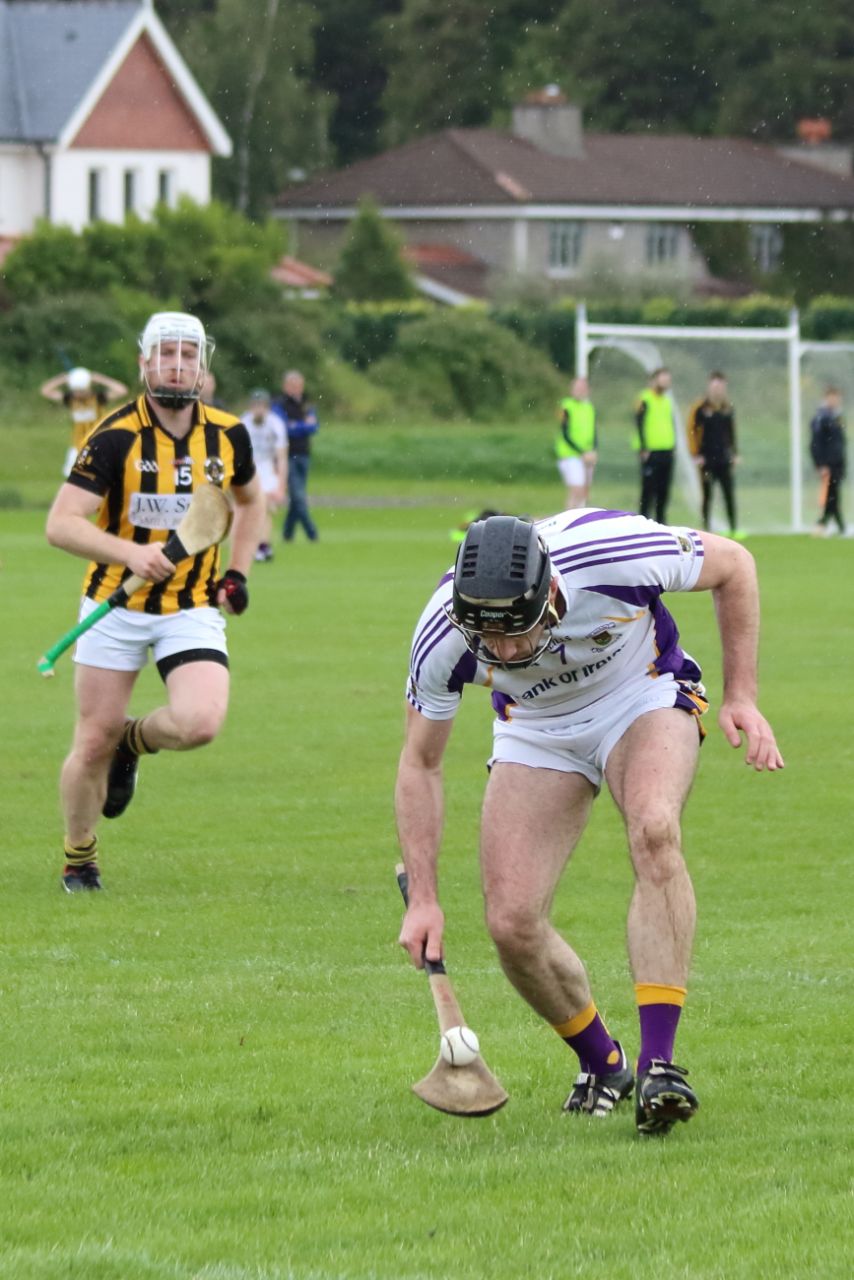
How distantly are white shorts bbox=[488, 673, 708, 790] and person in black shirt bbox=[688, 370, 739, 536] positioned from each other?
914 inches

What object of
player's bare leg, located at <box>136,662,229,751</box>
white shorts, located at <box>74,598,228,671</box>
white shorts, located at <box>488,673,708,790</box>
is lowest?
player's bare leg, located at <box>136,662,229,751</box>

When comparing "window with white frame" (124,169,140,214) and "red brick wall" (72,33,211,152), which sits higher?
"red brick wall" (72,33,211,152)

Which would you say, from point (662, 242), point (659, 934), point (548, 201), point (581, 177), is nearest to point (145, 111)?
point (548, 201)

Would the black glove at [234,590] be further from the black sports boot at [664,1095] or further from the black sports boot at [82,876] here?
the black sports boot at [664,1095]

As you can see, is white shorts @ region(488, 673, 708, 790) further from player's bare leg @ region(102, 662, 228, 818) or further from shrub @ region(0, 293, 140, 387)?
shrub @ region(0, 293, 140, 387)

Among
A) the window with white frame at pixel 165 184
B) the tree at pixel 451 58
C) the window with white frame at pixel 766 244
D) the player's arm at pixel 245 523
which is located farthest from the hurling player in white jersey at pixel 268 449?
the tree at pixel 451 58

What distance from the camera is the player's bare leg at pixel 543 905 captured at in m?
5.84

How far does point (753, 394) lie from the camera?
33.0 m

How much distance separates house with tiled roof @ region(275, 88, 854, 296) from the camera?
77.0m

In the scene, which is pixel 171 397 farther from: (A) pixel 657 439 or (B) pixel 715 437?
(B) pixel 715 437

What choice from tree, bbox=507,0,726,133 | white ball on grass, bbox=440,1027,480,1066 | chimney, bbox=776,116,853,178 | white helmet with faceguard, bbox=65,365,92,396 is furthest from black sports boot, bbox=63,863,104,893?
chimney, bbox=776,116,853,178

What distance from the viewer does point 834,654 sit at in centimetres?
1741

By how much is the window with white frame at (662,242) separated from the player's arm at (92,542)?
7048 centimetres

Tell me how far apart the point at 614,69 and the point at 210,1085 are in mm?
79788
